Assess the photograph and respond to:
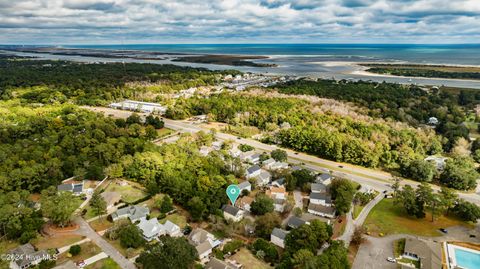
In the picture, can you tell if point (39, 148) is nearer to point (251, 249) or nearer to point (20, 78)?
point (251, 249)

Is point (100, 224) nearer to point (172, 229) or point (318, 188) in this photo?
point (172, 229)

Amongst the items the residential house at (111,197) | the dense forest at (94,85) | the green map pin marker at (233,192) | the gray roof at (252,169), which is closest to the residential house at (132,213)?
the residential house at (111,197)

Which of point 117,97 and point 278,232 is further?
point 117,97

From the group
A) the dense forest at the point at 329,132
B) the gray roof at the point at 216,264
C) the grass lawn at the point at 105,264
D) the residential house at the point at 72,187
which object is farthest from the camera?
the dense forest at the point at 329,132

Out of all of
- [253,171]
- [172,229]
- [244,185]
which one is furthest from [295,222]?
[253,171]

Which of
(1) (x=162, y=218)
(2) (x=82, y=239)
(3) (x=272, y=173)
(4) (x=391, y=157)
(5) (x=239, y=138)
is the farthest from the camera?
(5) (x=239, y=138)

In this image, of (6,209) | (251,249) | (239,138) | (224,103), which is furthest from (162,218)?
(224,103)

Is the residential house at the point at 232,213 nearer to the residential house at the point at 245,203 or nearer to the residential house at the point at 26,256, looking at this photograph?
the residential house at the point at 245,203
